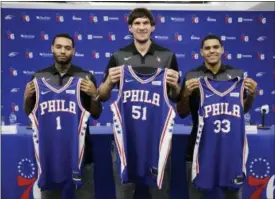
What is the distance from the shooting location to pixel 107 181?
2.91m

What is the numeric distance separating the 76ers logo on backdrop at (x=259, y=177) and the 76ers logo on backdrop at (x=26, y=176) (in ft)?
6.23

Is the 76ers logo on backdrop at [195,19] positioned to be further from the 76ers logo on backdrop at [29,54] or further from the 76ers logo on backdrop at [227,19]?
the 76ers logo on backdrop at [29,54]

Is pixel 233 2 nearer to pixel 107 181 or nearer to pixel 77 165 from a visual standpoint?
pixel 107 181

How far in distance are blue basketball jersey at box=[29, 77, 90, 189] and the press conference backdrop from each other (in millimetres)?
2707

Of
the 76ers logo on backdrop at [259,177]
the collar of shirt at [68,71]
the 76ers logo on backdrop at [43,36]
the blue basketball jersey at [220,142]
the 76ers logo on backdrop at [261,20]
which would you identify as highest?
the 76ers logo on backdrop at [261,20]

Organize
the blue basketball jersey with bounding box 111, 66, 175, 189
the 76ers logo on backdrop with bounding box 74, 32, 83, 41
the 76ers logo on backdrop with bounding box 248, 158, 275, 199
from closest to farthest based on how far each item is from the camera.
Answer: the blue basketball jersey with bounding box 111, 66, 175, 189 → the 76ers logo on backdrop with bounding box 248, 158, 275, 199 → the 76ers logo on backdrop with bounding box 74, 32, 83, 41

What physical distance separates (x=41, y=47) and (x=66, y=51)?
291 cm

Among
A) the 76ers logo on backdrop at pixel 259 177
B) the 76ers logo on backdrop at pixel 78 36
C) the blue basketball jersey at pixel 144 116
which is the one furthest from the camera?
the 76ers logo on backdrop at pixel 78 36

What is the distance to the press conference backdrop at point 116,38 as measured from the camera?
17.0 ft

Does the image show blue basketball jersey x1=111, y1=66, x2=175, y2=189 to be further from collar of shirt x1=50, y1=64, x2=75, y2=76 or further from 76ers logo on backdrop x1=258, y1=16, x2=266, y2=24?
76ers logo on backdrop x1=258, y1=16, x2=266, y2=24

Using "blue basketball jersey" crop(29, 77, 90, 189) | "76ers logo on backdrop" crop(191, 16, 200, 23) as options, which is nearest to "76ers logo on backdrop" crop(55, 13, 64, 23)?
"76ers logo on backdrop" crop(191, 16, 200, 23)

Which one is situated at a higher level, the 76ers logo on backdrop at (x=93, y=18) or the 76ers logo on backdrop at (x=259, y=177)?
the 76ers logo on backdrop at (x=93, y=18)

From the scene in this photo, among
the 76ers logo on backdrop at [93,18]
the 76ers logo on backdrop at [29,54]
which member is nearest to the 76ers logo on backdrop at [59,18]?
the 76ers logo on backdrop at [93,18]

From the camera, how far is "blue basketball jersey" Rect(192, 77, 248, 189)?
234cm
